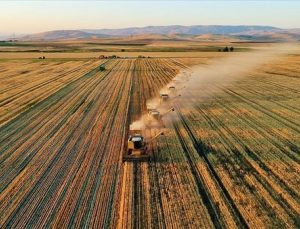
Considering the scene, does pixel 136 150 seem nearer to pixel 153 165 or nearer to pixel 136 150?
pixel 136 150

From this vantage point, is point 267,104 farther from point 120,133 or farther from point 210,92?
point 120,133

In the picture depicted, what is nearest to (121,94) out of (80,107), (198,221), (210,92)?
(80,107)

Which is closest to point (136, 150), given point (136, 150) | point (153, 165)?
point (136, 150)

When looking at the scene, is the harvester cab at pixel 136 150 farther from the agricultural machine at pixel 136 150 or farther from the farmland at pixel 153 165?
the farmland at pixel 153 165

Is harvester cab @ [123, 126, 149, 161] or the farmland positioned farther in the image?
harvester cab @ [123, 126, 149, 161]

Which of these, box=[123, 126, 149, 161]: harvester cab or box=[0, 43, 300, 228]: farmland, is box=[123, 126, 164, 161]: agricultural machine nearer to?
box=[123, 126, 149, 161]: harvester cab

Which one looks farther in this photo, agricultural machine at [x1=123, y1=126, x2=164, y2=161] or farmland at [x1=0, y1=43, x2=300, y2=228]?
agricultural machine at [x1=123, y1=126, x2=164, y2=161]

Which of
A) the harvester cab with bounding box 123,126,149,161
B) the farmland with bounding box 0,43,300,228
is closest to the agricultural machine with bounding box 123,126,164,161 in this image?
the harvester cab with bounding box 123,126,149,161

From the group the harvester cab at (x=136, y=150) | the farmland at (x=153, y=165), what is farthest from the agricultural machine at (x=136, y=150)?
the farmland at (x=153, y=165)
